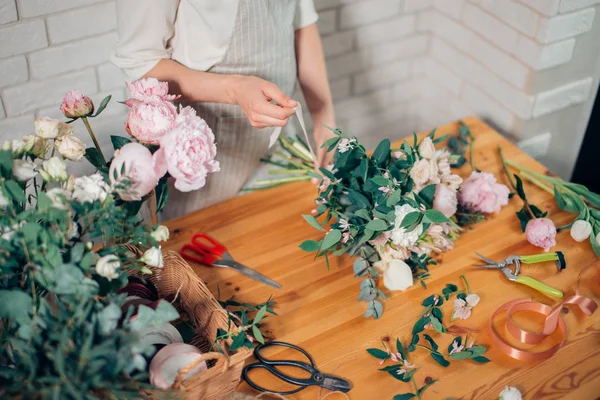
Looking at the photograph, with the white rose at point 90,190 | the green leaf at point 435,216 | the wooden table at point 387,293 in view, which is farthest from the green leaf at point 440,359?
the white rose at point 90,190

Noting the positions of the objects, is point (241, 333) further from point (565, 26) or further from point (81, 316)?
point (565, 26)

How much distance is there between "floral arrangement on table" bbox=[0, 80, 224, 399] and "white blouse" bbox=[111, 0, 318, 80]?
1.24 feet

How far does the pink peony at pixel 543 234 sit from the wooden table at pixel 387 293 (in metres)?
0.02

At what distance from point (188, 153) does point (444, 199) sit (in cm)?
55

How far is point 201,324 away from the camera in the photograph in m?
1.00

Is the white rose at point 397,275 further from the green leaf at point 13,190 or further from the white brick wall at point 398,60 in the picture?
the white brick wall at point 398,60

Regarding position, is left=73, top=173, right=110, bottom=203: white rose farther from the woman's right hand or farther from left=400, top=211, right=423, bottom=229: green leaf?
left=400, top=211, right=423, bottom=229: green leaf

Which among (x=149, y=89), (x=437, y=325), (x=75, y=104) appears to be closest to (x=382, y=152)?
(x=437, y=325)

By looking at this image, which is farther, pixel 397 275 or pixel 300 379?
pixel 397 275

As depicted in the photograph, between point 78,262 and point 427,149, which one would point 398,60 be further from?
point 78,262

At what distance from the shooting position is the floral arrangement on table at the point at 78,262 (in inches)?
27.6

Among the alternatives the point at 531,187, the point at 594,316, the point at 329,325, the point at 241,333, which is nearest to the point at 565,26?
the point at 531,187

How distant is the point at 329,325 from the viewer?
1.07 meters

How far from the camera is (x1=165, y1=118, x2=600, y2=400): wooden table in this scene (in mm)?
979
